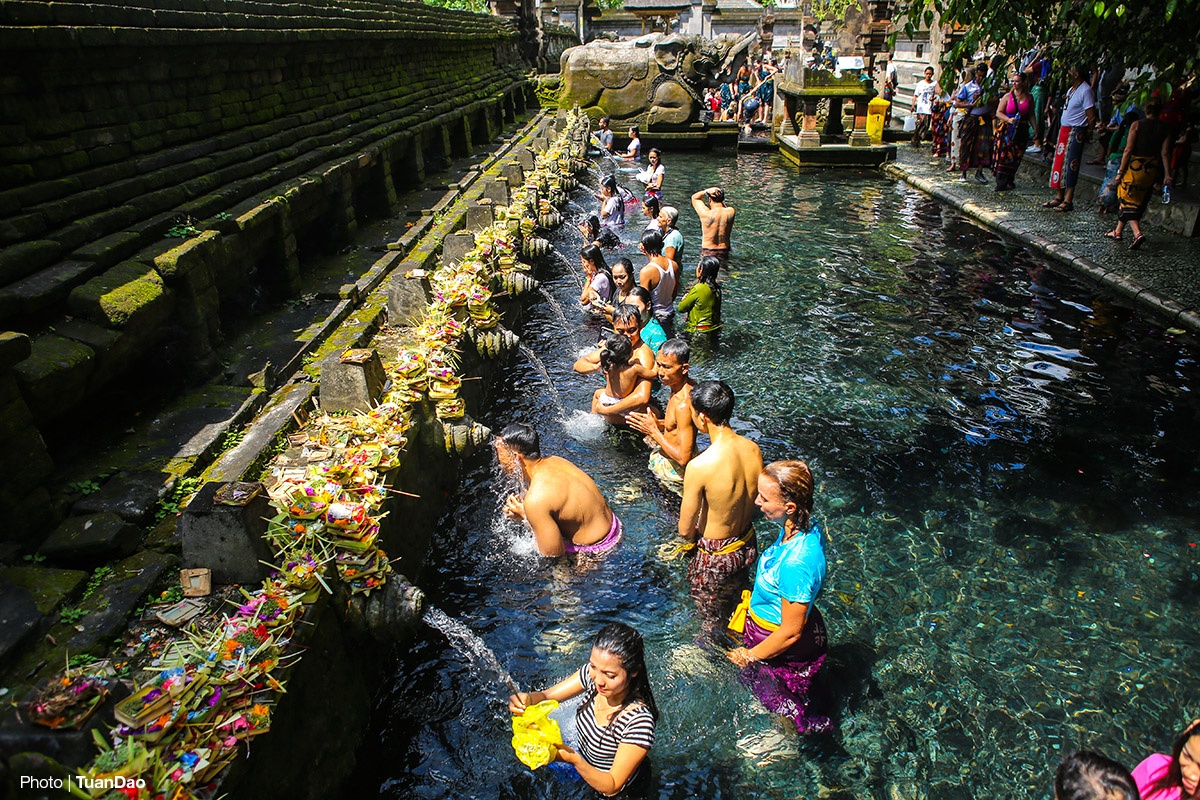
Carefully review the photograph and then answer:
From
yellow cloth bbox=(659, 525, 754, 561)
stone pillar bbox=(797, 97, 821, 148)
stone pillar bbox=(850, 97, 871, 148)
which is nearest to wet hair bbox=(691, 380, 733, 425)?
yellow cloth bbox=(659, 525, 754, 561)

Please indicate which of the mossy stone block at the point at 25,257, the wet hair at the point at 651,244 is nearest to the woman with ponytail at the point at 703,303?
the wet hair at the point at 651,244

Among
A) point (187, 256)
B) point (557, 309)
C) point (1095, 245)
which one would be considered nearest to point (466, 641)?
point (187, 256)

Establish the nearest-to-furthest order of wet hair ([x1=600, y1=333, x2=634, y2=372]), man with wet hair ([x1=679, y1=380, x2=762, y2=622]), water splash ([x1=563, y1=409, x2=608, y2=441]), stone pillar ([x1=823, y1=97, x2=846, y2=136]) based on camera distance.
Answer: man with wet hair ([x1=679, y1=380, x2=762, y2=622]), wet hair ([x1=600, y1=333, x2=634, y2=372]), water splash ([x1=563, y1=409, x2=608, y2=441]), stone pillar ([x1=823, y1=97, x2=846, y2=136])

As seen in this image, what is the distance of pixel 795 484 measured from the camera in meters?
4.03

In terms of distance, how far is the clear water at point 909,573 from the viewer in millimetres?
4398

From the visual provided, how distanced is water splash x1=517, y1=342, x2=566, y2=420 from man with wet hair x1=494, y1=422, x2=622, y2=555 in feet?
9.18

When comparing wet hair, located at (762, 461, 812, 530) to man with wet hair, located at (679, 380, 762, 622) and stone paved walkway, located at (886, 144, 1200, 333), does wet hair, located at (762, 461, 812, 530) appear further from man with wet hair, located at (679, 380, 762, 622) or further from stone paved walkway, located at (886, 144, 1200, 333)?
stone paved walkway, located at (886, 144, 1200, 333)

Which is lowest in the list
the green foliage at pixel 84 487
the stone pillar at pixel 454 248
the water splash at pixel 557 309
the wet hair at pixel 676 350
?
the water splash at pixel 557 309

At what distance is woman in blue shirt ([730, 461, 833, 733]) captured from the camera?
4023 millimetres

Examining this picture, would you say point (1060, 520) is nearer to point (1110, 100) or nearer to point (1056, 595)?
point (1056, 595)

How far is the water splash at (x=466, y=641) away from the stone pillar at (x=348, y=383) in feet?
5.40

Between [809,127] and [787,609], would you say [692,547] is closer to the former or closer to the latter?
[787,609]

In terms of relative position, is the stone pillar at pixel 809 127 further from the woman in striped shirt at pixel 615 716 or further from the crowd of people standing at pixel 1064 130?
the woman in striped shirt at pixel 615 716

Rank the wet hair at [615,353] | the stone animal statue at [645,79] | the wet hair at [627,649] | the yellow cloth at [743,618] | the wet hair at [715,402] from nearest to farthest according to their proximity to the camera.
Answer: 1. the wet hair at [627,649]
2. the yellow cloth at [743,618]
3. the wet hair at [715,402]
4. the wet hair at [615,353]
5. the stone animal statue at [645,79]
